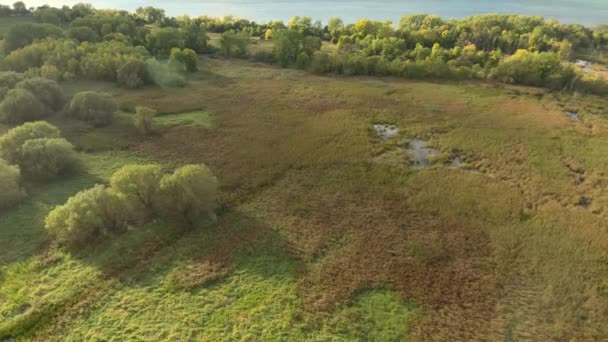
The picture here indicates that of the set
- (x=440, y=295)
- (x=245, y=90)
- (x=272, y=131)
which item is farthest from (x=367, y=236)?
(x=245, y=90)

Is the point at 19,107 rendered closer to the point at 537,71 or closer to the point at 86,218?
the point at 86,218

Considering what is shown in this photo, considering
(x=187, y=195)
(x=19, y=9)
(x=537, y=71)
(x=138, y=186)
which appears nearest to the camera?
(x=187, y=195)

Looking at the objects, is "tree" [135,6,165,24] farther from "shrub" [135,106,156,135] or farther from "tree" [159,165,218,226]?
"tree" [159,165,218,226]

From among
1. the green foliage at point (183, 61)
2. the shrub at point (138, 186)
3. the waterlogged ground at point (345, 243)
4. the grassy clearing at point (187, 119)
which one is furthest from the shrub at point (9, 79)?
the shrub at point (138, 186)

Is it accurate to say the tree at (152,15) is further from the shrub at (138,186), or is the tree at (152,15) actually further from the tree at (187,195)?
the tree at (187,195)

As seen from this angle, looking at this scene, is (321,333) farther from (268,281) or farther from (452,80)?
(452,80)

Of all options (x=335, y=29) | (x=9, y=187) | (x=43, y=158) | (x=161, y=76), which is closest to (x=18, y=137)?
(x=43, y=158)

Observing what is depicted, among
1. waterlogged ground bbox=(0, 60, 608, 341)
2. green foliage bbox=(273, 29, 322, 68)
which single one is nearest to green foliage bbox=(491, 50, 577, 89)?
waterlogged ground bbox=(0, 60, 608, 341)
